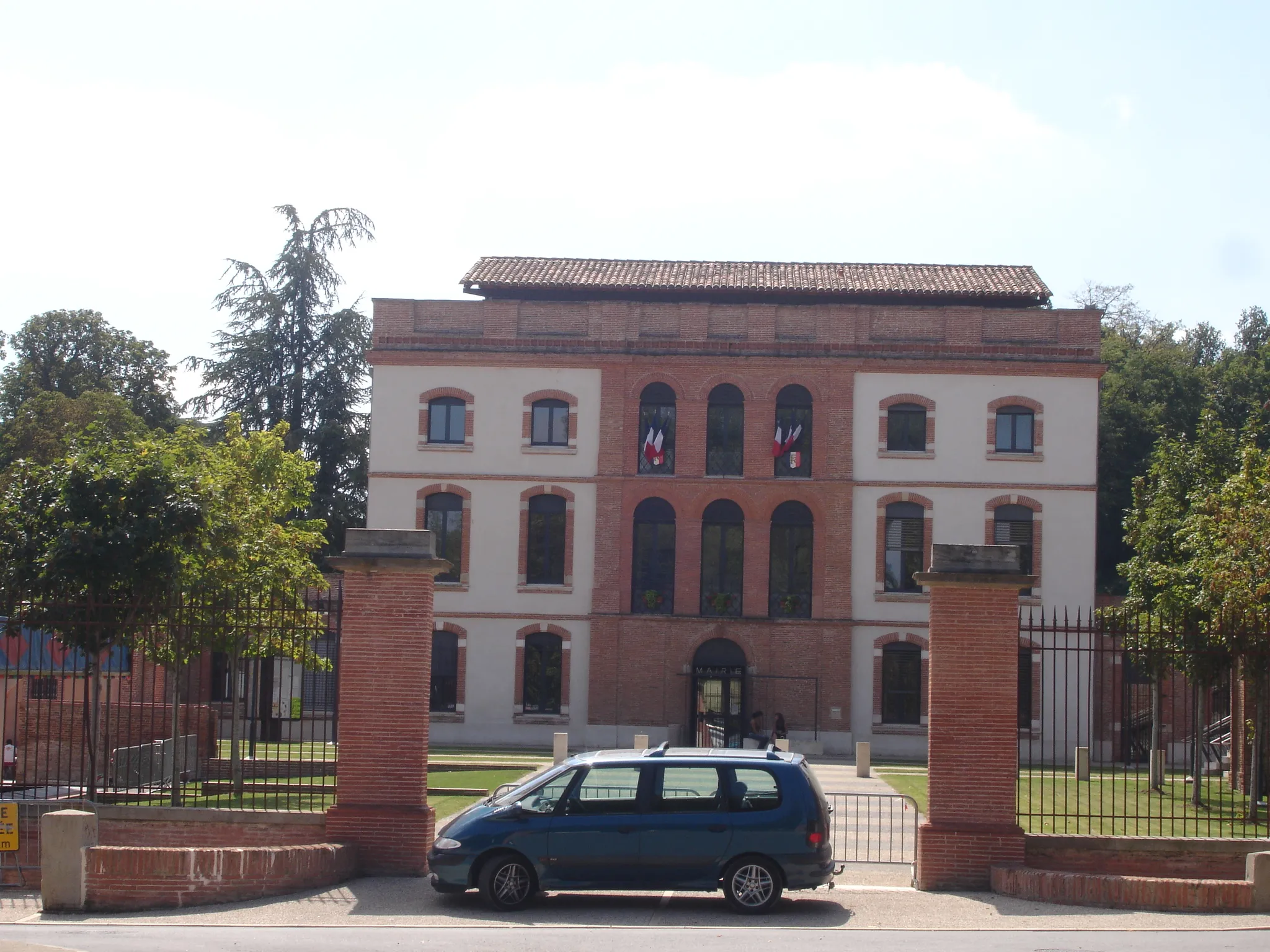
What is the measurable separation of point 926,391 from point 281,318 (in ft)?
82.7

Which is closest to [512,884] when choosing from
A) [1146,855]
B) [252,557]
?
[1146,855]

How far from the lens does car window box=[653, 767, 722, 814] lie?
13367 mm

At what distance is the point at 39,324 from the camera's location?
186ft

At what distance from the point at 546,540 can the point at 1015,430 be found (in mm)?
13800

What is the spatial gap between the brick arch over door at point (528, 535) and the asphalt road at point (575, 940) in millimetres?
27934

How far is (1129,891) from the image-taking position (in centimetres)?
1360

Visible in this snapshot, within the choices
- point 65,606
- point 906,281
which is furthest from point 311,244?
point 65,606

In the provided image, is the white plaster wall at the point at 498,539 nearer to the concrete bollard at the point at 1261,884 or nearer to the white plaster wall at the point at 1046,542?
the white plaster wall at the point at 1046,542

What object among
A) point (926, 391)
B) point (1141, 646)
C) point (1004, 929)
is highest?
point (926, 391)

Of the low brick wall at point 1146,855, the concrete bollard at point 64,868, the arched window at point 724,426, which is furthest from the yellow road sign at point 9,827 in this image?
the arched window at point 724,426

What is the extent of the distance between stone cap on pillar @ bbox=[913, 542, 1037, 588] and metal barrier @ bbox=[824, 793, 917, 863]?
2752 mm

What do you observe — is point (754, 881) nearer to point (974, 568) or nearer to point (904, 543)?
point (974, 568)

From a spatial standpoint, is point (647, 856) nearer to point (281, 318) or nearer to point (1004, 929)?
point (1004, 929)

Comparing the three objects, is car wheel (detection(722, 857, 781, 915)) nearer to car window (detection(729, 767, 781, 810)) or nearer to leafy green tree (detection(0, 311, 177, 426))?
car window (detection(729, 767, 781, 810))
